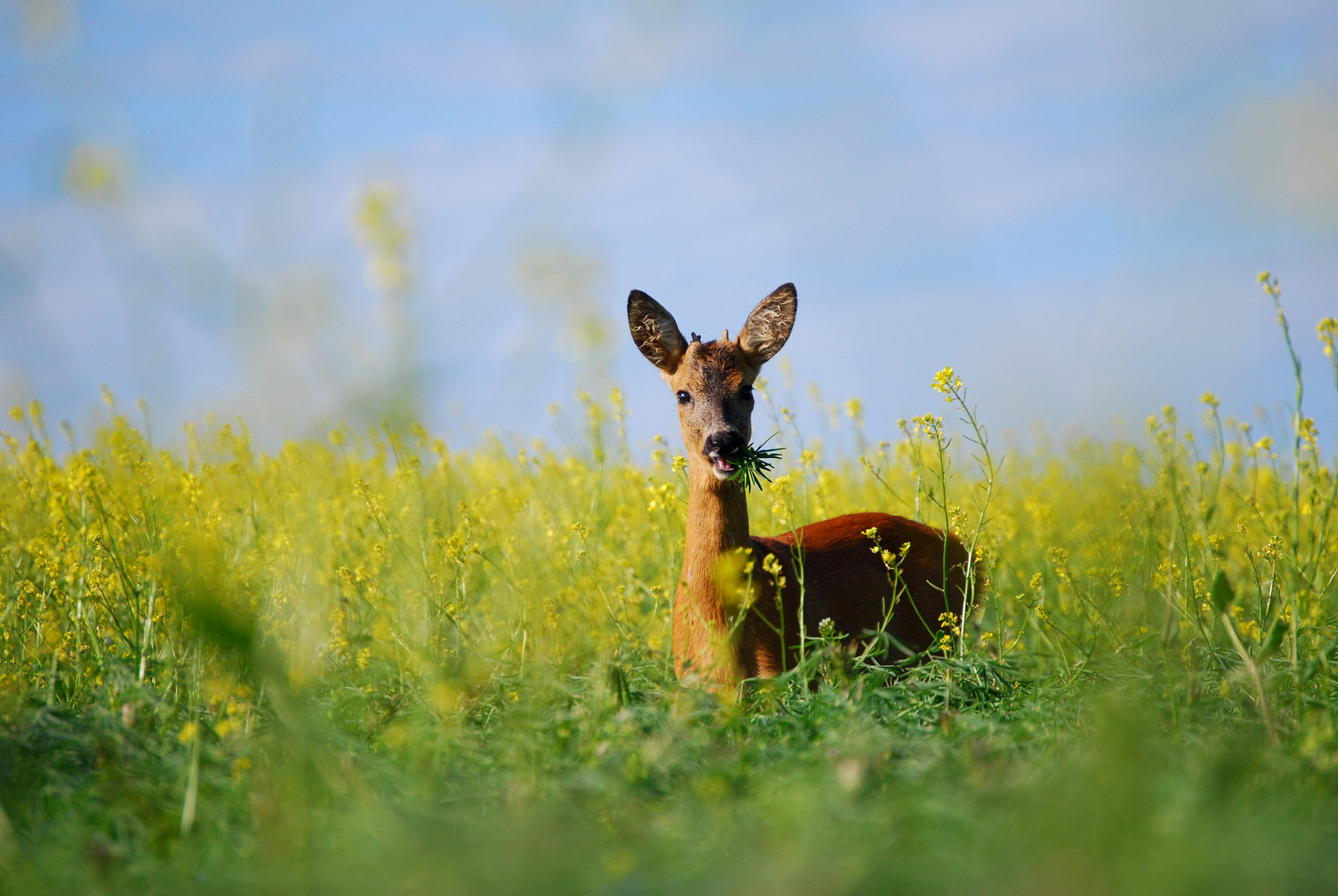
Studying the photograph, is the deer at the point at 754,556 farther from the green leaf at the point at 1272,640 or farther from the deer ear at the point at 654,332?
the green leaf at the point at 1272,640

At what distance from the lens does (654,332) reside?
5152 millimetres

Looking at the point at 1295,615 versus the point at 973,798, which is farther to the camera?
the point at 1295,615

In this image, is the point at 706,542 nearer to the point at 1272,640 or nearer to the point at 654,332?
the point at 654,332

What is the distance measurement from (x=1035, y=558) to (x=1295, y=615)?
2.56 metres

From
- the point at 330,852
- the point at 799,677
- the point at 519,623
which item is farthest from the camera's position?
the point at 519,623

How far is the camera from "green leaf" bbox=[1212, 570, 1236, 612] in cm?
340

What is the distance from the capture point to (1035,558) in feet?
20.8

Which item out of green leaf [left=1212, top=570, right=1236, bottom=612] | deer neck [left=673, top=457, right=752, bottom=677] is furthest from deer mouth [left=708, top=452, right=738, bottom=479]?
green leaf [left=1212, top=570, right=1236, bottom=612]

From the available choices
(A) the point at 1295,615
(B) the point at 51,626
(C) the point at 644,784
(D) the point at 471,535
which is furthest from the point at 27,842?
(A) the point at 1295,615

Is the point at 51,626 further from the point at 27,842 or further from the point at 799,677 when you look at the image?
the point at 799,677

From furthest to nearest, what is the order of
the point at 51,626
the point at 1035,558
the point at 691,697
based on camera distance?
the point at 1035,558 → the point at 51,626 → the point at 691,697

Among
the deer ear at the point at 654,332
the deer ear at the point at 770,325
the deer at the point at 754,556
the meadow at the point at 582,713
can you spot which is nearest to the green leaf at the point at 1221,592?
the meadow at the point at 582,713

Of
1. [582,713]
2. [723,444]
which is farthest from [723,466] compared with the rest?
[582,713]

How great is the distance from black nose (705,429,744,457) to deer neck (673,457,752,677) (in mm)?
131
